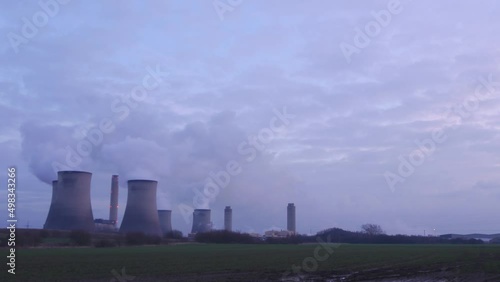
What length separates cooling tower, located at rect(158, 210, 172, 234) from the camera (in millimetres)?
72500

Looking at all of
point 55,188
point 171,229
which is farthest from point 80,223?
point 171,229

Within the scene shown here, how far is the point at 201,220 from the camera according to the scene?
9000cm

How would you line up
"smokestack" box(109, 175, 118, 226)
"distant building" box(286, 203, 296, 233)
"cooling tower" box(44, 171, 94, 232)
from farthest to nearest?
"distant building" box(286, 203, 296, 233)
"smokestack" box(109, 175, 118, 226)
"cooling tower" box(44, 171, 94, 232)

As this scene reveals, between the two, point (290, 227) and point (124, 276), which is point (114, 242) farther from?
point (290, 227)

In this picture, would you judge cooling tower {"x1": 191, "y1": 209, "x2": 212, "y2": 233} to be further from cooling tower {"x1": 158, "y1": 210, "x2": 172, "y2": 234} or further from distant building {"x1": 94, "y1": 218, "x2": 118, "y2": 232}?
distant building {"x1": 94, "y1": 218, "x2": 118, "y2": 232}

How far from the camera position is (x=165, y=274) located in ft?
65.6

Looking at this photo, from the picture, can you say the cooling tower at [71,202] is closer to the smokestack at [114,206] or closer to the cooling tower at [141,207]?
the cooling tower at [141,207]

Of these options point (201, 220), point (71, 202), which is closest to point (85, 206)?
point (71, 202)

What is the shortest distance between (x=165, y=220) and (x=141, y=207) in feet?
70.5

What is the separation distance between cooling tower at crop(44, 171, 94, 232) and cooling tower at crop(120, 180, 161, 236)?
4.63 meters

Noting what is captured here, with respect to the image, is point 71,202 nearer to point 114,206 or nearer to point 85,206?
point 85,206

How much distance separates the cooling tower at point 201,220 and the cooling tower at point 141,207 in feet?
117

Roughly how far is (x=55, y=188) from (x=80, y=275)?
32.4 meters

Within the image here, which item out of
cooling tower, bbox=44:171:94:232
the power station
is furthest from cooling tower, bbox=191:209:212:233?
cooling tower, bbox=44:171:94:232
